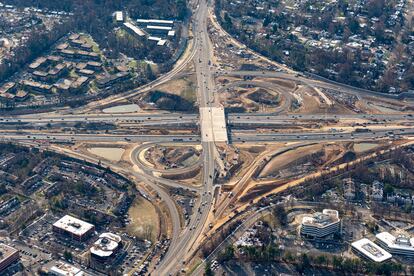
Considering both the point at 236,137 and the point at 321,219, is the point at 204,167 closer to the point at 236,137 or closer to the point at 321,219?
the point at 236,137

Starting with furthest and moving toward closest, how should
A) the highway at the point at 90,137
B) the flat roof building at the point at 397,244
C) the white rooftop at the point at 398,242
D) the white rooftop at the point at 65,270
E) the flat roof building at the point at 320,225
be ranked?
the highway at the point at 90,137, the flat roof building at the point at 320,225, the white rooftop at the point at 398,242, the flat roof building at the point at 397,244, the white rooftop at the point at 65,270

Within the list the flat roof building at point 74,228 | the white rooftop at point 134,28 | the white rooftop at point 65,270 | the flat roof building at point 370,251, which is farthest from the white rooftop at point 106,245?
the white rooftop at point 134,28

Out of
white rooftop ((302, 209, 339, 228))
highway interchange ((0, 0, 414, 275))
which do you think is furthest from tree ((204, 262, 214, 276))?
highway interchange ((0, 0, 414, 275))

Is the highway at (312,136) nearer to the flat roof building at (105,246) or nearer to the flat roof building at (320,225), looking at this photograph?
the flat roof building at (320,225)

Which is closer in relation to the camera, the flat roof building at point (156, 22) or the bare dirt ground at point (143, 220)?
the bare dirt ground at point (143, 220)

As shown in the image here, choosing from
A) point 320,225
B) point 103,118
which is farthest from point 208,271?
point 103,118

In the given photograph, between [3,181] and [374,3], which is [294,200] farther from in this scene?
[374,3]

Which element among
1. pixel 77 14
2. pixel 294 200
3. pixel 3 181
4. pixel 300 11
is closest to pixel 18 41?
pixel 77 14
